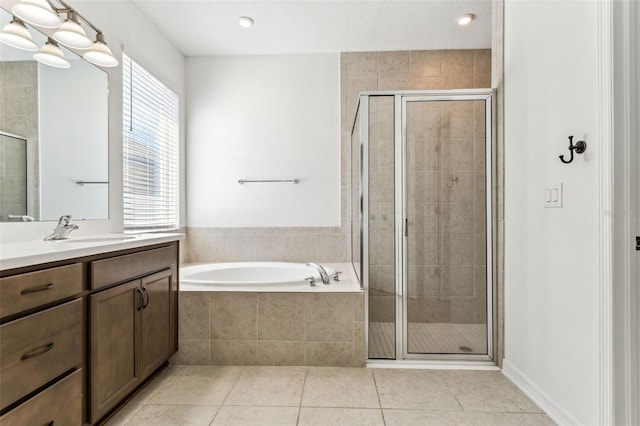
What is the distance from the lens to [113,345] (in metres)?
1.44

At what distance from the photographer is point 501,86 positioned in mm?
2053

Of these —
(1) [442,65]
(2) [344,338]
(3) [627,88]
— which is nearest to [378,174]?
(2) [344,338]

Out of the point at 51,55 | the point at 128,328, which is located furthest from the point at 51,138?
the point at 128,328

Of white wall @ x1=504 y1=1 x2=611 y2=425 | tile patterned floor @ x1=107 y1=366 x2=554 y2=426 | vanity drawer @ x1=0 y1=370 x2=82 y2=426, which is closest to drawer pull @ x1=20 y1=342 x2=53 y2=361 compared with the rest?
vanity drawer @ x1=0 y1=370 x2=82 y2=426

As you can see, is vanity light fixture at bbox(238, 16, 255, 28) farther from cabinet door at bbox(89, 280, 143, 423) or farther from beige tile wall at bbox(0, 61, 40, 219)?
cabinet door at bbox(89, 280, 143, 423)

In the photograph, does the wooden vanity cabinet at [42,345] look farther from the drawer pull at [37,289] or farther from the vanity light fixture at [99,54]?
the vanity light fixture at [99,54]

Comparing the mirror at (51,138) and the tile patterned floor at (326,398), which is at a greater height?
the mirror at (51,138)

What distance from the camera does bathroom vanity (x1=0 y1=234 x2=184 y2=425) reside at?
0.98 m

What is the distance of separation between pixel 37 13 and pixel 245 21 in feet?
4.79

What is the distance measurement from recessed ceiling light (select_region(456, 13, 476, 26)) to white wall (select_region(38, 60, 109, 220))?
2.67 metres

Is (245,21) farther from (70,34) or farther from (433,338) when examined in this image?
(433,338)

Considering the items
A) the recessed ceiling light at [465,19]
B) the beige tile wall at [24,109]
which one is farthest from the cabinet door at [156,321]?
the recessed ceiling light at [465,19]

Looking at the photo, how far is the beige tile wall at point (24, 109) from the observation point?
149cm

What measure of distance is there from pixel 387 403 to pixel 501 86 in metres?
1.98
